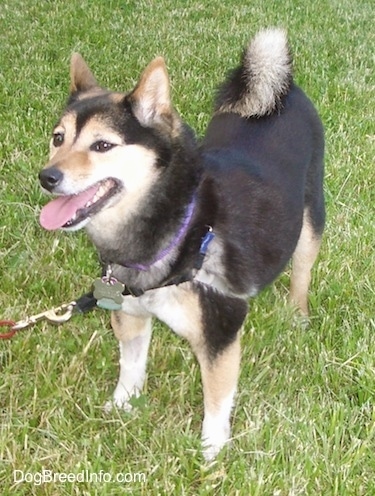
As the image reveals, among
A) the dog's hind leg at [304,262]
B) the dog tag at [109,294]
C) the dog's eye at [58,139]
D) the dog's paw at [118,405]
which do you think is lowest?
the dog's hind leg at [304,262]

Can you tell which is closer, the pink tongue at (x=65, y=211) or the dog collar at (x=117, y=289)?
the pink tongue at (x=65, y=211)

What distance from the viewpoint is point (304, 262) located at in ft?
12.1

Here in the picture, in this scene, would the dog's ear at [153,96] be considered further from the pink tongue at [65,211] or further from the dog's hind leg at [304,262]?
the dog's hind leg at [304,262]

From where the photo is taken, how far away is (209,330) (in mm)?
2713

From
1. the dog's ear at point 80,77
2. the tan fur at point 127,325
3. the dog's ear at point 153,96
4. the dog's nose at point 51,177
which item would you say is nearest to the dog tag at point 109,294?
the tan fur at point 127,325

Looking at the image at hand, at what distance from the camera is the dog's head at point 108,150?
8.11ft

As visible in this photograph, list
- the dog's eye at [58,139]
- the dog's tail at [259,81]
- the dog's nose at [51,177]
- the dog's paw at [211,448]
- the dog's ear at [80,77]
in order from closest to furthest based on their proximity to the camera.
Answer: the dog's nose at [51,177]
the dog's eye at [58,139]
the dog's paw at [211,448]
the dog's ear at [80,77]
the dog's tail at [259,81]

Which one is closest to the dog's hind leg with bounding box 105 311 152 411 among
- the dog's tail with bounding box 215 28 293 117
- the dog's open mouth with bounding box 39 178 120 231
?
the dog's open mouth with bounding box 39 178 120 231

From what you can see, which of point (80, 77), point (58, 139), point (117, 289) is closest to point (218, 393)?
point (117, 289)

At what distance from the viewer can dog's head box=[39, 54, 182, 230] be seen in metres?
2.47

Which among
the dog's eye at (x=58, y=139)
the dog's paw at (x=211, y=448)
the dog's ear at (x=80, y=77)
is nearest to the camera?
the dog's eye at (x=58, y=139)

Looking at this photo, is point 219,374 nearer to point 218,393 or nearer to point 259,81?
point 218,393

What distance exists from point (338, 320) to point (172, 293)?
1.27 metres

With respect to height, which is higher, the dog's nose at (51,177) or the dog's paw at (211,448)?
the dog's nose at (51,177)
